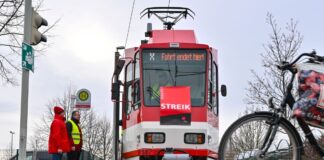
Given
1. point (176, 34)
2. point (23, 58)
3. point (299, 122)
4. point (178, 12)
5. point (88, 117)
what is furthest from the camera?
point (88, 117)

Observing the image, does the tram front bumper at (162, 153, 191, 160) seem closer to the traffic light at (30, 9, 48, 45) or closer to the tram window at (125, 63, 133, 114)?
the tram window at (125, 63, 133, 114)

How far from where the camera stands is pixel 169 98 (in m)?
13.0

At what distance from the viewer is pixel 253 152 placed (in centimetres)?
577

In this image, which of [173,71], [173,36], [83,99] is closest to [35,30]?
[173,71]

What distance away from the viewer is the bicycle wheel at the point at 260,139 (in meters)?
5.59

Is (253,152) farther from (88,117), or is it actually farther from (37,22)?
(88,117)

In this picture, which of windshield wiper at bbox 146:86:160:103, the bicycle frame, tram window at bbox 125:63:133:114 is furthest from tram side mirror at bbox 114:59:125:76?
the bicycle frame

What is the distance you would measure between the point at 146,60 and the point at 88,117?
43869 millimetres

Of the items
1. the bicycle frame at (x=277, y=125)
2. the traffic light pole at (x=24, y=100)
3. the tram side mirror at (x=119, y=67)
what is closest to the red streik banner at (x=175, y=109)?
the tram side mirror at (x=119, y=67)

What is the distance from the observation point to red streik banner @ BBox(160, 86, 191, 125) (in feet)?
42.5

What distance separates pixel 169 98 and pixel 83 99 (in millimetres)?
4614

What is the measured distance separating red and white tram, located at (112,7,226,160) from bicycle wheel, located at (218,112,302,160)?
250 inches

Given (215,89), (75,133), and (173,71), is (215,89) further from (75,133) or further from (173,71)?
(75,133)

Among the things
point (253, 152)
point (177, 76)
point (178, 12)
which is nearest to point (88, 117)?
point (178, 12)
